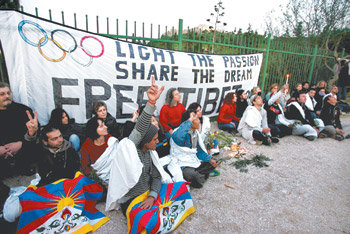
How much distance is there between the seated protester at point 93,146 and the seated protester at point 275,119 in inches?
173

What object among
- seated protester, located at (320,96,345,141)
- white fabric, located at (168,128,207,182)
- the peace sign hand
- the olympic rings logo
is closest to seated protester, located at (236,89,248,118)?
seated protester, located at (320,96,345,141)

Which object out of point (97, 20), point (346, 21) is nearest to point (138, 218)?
point (97, 20)

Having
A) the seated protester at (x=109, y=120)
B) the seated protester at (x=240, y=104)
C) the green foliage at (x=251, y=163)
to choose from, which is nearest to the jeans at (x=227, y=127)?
the seated protester at (x=240, y=104)

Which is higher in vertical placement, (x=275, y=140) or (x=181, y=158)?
(x=181, y=158)

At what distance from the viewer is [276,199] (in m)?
3.04

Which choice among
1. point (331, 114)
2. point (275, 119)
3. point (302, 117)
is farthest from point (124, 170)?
point (331, 114)

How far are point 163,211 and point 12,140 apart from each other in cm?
260

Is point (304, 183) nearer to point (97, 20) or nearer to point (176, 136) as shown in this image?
point (176, 136)

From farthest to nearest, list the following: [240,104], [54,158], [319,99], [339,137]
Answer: [319,99] < [240,104] < [339,137] < [54,158]

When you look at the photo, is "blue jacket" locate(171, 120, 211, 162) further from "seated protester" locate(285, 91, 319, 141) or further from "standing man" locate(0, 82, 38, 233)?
"seated protester" locate(285, 91, 319, 141)

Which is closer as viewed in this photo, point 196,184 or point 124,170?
point 124,170

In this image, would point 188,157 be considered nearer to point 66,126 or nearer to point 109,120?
point 109,120

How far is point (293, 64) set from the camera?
8.90m

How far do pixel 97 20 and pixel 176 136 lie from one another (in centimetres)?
285
